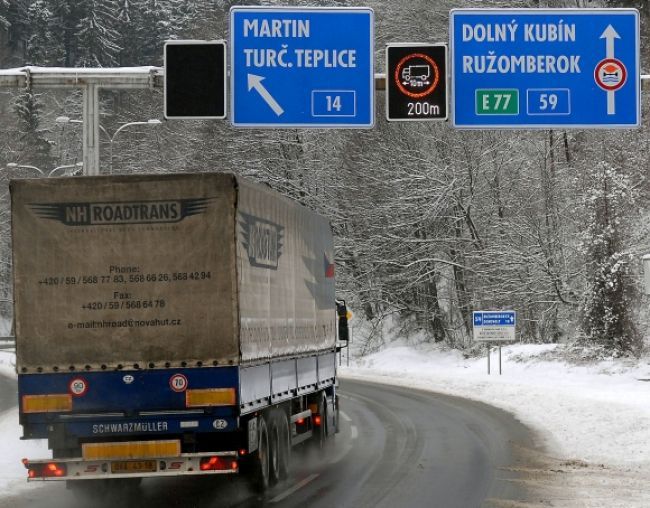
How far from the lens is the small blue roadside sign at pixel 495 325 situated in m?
35.6

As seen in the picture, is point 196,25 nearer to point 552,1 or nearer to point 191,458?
point 552,1

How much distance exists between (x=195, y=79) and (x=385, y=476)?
654cm

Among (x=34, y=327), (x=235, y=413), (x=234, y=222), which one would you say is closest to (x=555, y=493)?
(x=235, y=413)

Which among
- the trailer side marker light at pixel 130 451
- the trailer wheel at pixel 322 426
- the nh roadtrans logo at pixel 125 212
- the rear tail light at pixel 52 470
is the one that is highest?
the nh roadtrans logo at pixel 125 212

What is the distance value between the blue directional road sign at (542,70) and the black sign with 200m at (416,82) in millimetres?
561

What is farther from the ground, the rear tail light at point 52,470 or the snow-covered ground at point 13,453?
the rear tail light at point 52,470

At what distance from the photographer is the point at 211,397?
1183 centimetres

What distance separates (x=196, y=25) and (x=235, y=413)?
50065 millimetres

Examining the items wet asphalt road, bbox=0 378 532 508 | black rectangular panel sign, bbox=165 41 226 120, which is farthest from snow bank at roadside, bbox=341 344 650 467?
black rectangular panel sign, bbox=165 41 226 120

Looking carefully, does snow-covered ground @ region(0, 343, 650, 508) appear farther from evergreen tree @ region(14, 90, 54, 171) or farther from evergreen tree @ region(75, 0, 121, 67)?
evergreen tree @ region(75, 0, 121, 67)

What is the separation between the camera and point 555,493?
12781 mm

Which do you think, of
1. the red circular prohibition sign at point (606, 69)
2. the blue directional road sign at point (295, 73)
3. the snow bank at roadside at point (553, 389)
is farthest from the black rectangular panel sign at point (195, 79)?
the snow bank at roadside at point (553, 389)

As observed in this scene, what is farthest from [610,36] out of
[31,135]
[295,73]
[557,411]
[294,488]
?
[31,135]

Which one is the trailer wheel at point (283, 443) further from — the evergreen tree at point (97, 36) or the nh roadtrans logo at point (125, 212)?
the evergreen tree at point (97, 36)
